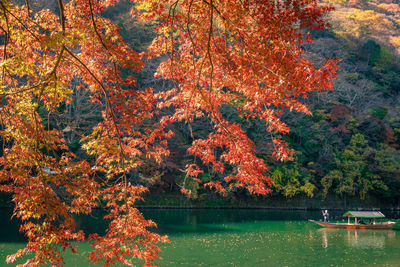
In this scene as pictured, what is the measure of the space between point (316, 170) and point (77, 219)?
1373 cm

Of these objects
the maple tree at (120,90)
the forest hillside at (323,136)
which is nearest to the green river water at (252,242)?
the forest hillside at (323,136)

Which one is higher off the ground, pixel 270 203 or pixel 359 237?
pixel 270 203

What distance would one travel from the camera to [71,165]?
3.70m

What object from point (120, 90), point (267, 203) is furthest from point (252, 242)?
point (267, 203)

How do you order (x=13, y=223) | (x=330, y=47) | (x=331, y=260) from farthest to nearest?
1. (x=330, y=47)
2. (x=13, y=223)
3. (x=331, y=260)

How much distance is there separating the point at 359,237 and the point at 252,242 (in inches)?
176

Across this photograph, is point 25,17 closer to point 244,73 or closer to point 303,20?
point 244,73

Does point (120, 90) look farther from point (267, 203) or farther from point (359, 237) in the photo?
point (267, 203)

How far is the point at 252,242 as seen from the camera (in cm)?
1146

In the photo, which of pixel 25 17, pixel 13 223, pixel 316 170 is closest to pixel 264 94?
pixel 25 17

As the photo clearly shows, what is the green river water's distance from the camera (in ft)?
30.0

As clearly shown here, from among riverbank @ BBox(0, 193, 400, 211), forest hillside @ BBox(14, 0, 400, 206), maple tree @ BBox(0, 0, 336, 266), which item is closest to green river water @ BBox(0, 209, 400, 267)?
riverbank @ BBox(0, 193, 400, 211)

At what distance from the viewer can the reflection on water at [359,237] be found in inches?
458

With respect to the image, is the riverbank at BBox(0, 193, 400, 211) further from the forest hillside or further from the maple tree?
the maple tree
